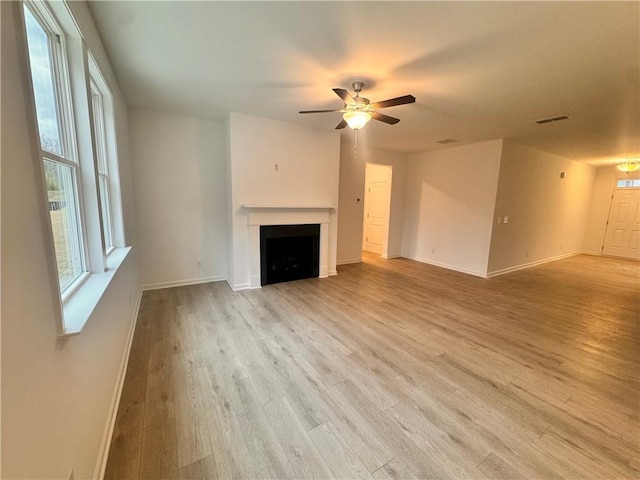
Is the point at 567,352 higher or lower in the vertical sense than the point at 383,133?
lower

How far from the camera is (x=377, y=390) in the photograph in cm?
197

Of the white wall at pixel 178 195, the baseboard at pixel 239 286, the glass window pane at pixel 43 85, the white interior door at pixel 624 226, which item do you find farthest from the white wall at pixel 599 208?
the glass window pane at pixel 43 85

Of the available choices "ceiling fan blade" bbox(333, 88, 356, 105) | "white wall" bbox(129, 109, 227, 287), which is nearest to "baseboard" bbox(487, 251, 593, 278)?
"ceiling fan blade" bbox(333, 88, 356, 105)

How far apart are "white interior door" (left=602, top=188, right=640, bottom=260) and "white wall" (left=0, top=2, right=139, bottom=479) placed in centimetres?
1085

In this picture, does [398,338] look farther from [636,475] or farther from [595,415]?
[636,475]

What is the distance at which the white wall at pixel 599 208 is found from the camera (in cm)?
727

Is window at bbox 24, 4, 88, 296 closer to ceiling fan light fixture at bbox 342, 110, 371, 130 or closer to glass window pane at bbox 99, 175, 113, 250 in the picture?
glass window pane at bbox 99, 175, 113, 250

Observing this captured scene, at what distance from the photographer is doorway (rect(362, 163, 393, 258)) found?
6.43m

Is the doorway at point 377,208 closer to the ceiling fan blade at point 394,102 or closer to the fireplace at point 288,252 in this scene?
the fireplace at point 288,252

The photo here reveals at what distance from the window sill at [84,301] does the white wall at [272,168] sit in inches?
77.1

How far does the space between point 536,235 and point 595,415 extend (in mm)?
5255

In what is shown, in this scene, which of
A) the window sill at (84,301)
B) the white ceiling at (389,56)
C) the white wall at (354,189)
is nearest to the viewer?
the window sill at (84,301)

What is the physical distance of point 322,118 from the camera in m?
3.83

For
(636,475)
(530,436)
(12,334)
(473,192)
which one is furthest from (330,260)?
(12,334)
